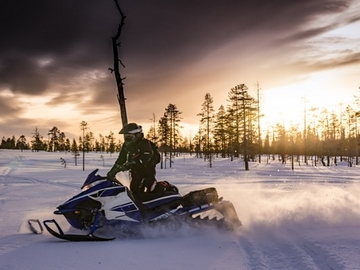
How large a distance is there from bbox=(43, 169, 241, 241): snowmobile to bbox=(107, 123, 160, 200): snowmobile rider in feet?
0.90

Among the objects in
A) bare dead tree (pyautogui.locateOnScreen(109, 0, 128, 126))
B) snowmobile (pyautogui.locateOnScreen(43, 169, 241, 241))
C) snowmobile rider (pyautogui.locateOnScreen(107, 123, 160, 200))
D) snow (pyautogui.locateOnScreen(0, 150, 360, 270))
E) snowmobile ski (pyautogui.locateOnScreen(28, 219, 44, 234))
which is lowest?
snow (pyautogui.locateOnScreen(0, 150, 360, 270))

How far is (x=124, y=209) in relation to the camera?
6285mm

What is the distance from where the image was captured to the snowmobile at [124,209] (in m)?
6.05

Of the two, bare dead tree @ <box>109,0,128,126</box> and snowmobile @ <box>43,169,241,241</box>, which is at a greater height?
bare dead tree @ <box>109,0,128,126</box>

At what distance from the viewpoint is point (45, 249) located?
5289mm

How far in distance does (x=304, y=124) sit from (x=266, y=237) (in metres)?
52.8

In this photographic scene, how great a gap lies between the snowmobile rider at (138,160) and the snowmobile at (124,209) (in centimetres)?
27

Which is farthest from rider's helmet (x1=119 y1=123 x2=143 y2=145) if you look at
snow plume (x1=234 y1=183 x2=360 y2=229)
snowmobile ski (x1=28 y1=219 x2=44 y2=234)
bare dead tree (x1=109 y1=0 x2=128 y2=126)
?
bare dead tree (x1=109 y1=0 x2=128 y2=126)

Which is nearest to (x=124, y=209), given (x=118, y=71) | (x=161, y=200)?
(x=161, y=200)

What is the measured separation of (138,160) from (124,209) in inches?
39.8

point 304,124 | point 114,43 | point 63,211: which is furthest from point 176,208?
point 304,124

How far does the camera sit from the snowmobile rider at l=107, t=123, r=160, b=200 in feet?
21.6

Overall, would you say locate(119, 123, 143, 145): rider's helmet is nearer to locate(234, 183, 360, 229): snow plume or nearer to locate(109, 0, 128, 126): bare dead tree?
locate(234, 183, 360, 229): snow plume

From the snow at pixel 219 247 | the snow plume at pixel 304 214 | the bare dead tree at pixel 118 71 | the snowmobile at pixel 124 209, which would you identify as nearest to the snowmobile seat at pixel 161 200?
the snowmobile at pixel 124 209
